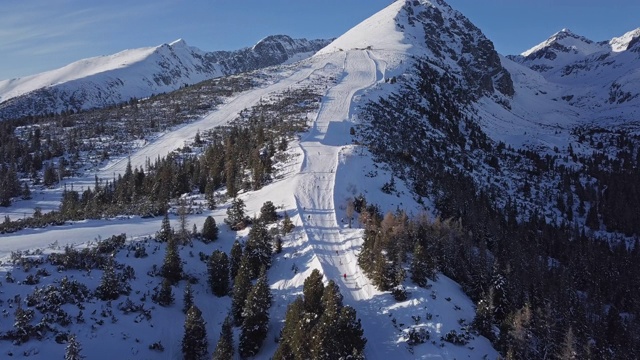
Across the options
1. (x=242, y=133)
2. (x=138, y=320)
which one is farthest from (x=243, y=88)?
(x=138, y=320)

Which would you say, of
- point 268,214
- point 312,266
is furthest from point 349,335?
point 268,214

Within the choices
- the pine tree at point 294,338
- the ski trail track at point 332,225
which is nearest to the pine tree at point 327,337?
the pine tree at point 294,338

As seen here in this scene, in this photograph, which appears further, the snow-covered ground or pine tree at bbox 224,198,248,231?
pine tree at bbox 224,198,248,231

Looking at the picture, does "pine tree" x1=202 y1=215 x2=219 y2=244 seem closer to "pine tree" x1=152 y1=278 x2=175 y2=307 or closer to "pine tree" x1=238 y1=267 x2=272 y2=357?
"pine tree" x1=152 y1=278 x2=175 y2=307

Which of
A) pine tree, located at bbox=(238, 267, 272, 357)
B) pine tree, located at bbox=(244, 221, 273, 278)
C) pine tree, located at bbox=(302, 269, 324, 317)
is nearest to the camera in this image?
pine tree, located at bbox=(302, 269, 324, 317)

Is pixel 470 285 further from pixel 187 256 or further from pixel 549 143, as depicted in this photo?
pixel 549 143

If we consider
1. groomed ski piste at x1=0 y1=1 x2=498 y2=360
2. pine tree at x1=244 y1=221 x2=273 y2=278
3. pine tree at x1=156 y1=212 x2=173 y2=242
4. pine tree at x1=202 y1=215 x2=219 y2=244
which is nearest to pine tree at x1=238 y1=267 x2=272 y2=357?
groomed ski piste at x1=0 y1=1 x2=498 y2=360

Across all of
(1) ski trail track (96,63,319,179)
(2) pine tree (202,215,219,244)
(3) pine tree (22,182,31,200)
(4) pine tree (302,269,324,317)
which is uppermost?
(1) ski trail track (96,63,319,179)
